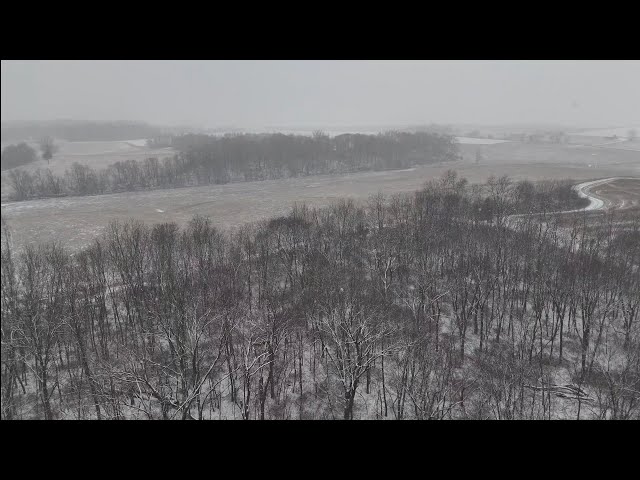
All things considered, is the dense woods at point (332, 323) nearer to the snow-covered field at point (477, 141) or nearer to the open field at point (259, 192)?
the open field at point (259, 192)

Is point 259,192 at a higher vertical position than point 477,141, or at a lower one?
lower

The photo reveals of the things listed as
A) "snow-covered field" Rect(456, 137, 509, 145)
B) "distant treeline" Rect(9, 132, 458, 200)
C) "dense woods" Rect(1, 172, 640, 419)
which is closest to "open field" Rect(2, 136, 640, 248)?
"distant treeline" Rect(9, 132, 458, 200)

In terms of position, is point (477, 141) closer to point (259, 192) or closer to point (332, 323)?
point (259, 192)

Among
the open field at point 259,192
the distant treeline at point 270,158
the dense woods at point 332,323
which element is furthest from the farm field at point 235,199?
the dense woods at point 332,323

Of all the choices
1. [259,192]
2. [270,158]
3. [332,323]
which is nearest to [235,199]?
[259,192]

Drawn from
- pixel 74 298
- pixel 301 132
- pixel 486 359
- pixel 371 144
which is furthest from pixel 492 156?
pixel 74 298

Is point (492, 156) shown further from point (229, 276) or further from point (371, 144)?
point (229, 276)
